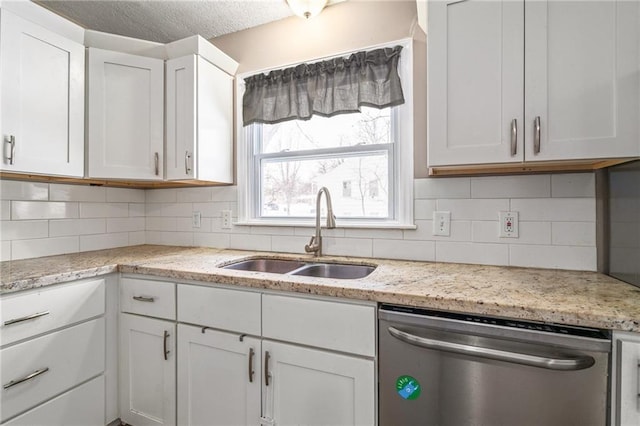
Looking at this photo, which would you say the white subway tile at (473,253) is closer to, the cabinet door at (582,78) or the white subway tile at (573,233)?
the white subway tile at (573,233)

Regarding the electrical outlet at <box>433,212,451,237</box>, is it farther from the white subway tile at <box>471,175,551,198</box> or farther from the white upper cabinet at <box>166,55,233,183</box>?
the white upper cabinet at <box>166,55,233,183</box>

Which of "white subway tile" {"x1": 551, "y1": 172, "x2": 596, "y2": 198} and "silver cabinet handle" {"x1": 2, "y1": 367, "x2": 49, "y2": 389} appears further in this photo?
"white subway tile" {"x1": 551, "y1": 172, "x2": 596, "y2": 198}

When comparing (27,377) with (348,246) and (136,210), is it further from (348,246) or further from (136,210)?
(348,246)

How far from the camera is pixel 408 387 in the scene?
108 cm

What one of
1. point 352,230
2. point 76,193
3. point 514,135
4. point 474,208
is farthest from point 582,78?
point 76,193

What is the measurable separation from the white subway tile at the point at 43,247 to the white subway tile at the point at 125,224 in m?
0.24

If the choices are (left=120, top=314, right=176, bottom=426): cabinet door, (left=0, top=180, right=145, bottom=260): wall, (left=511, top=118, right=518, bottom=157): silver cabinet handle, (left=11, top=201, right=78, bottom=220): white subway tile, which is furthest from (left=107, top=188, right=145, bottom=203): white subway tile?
(left=511, top=118, right=518, bottom=157): silver cabinet handle

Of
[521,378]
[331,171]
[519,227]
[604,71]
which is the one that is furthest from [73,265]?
[604,71]

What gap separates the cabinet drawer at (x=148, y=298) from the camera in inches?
60.1

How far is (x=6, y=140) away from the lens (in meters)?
1.48

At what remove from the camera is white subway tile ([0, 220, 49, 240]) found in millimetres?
1740

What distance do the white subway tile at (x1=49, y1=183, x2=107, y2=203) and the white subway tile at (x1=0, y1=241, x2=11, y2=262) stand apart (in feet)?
1.12

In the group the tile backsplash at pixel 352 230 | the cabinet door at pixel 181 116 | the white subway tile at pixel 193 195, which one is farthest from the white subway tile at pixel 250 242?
the cabinet door at pixel 181 116

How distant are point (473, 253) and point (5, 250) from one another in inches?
101
